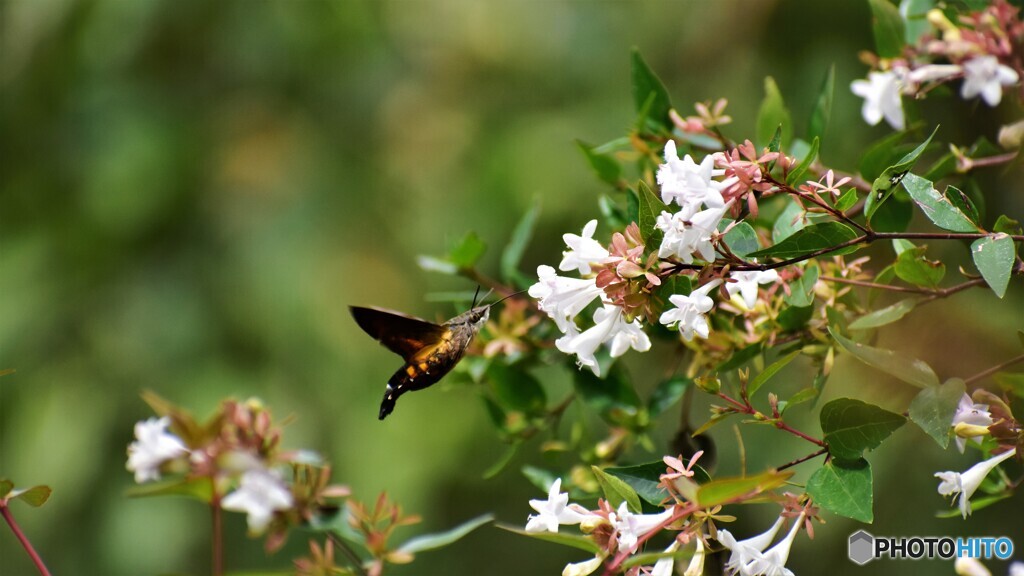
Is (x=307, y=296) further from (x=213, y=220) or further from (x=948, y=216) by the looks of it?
(x=948, y=216)

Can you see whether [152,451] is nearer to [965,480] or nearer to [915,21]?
[965,480]

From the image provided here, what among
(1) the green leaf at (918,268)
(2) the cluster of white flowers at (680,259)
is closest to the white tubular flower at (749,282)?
(2) the cluster of white flowers at (680,259)

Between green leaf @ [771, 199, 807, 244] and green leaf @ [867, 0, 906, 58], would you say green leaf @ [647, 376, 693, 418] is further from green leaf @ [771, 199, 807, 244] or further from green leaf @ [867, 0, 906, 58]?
green leaf @ [867, 0, 906, 58]

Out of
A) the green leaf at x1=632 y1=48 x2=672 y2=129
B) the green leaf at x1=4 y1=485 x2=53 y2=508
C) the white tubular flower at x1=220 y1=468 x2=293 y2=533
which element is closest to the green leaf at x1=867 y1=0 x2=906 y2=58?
the green leaf at x1=632 y1=48 x2=672 y2=129

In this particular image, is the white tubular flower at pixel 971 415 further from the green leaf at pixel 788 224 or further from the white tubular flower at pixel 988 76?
the white tubular flower at pixel 988 76

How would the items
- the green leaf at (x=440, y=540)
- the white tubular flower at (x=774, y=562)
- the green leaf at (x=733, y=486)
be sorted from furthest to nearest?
the green leaf at (x=440, y=540)
the white tubular flower at (x=774, y=562)
the green leaf at (x=733, y=486)
